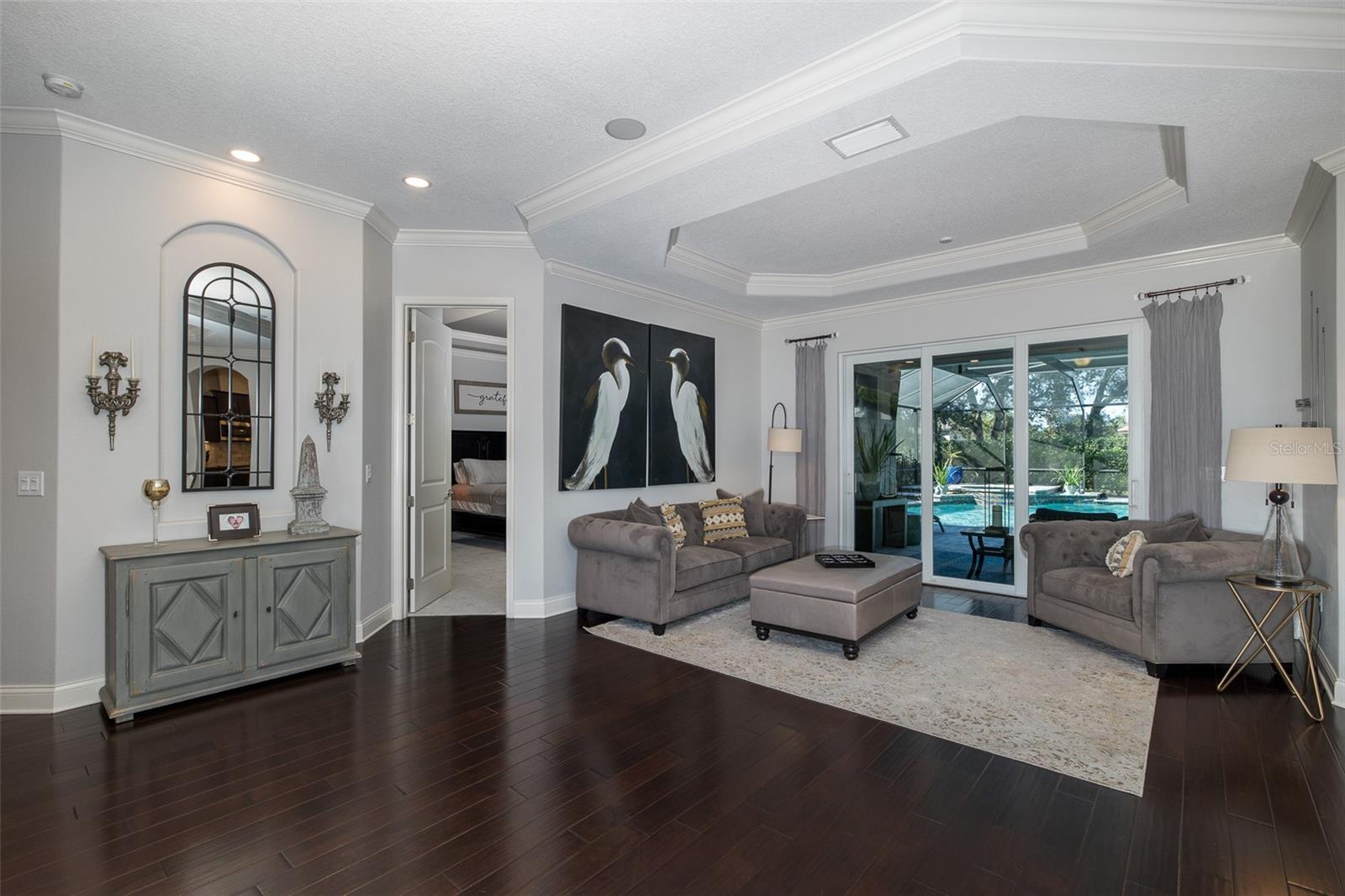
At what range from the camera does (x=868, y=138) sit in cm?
304

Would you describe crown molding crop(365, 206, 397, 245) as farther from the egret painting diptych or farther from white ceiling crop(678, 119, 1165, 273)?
white ceiling crop(678, 119, 1165, 273)

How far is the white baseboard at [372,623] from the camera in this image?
4.27 meters

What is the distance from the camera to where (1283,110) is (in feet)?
9.14

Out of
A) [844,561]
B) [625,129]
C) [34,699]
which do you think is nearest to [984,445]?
[844,561]

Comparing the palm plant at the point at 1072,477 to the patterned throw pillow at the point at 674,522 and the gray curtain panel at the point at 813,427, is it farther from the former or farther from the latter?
the patterned throw pillow at the point at 674,522

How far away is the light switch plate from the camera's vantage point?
3125 millimetres

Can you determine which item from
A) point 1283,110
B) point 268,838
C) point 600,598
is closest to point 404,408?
point 600,598

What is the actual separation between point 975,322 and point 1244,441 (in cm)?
278

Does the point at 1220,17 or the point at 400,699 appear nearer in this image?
the point at 1220,17

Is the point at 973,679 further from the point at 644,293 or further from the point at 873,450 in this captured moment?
the point at 644,293

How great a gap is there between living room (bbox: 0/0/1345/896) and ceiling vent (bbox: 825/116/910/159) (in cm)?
4

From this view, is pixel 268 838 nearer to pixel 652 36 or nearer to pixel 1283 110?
pixel 652 36

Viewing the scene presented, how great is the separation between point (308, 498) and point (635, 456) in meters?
2.71

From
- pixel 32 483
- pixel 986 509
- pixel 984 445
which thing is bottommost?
pixel 986 509
